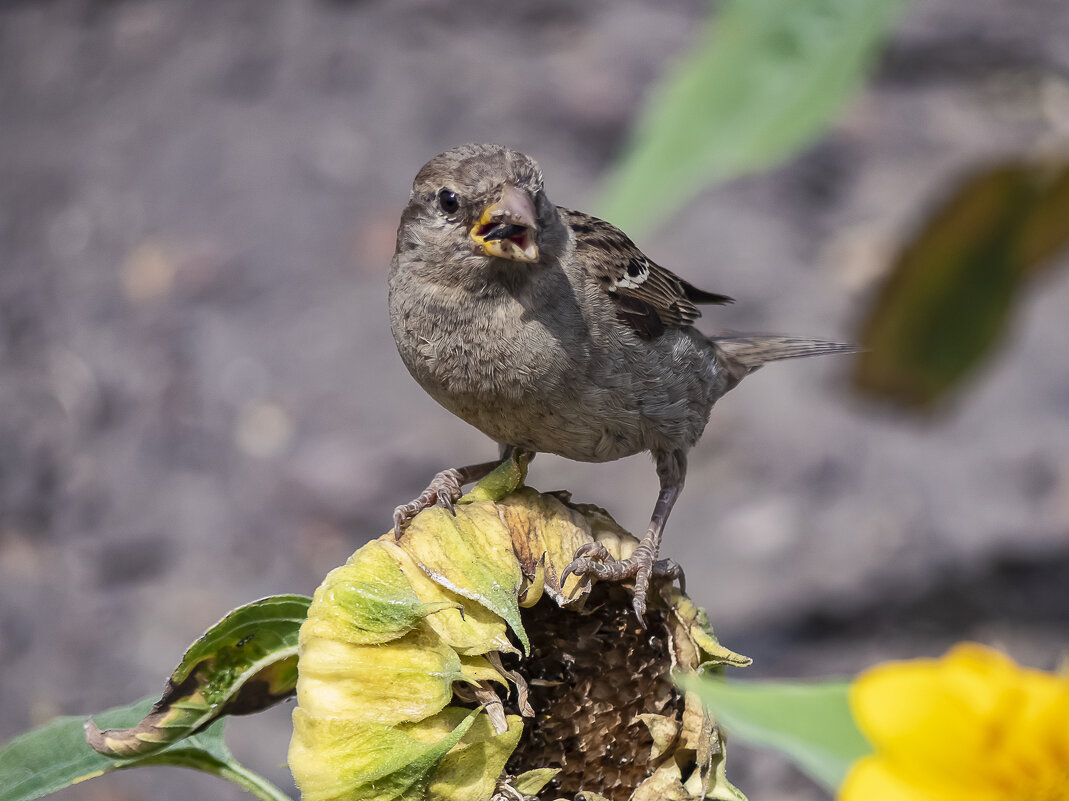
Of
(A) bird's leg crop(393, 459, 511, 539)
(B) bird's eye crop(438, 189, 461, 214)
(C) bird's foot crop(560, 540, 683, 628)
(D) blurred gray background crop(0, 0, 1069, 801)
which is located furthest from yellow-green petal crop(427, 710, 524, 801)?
(D) blurred gray background crop(0, 0, 1069, 801)

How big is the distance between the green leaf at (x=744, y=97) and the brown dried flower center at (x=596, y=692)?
101 centimetres

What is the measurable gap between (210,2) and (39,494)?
13.5 feet

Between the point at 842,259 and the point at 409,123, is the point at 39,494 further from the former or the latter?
the point at 842,259

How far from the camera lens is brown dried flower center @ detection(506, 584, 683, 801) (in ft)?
5.02

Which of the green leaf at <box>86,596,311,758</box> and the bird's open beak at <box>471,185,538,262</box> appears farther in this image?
the bird's open beak at <box>471,185,538,262</box>

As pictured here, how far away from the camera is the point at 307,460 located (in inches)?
226

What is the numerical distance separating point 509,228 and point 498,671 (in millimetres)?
986

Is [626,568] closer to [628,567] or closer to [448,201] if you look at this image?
[628,567]

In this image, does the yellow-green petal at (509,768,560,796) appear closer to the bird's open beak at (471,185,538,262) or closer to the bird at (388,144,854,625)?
the bird at (388,144,854,625)

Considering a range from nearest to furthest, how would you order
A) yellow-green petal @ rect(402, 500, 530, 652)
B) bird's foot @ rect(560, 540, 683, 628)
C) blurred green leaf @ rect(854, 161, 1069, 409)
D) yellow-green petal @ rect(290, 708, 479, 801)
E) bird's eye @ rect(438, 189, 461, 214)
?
blurred green leaf @ rect(854, 161, 1069, 409)
yellow-green petal @ rect(290, 708, 479, 801)
yellow-green petal @ rect(402, 500, 530, 652)
bird's foot @ rect(560, 540, 683, 628)
bird's eye @ rect(438, 189, 461, 214)

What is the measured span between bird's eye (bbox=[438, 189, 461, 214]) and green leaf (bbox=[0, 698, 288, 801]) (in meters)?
1.10

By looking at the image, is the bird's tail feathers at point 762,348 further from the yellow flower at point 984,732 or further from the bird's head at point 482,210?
the yellow flower at point 984,732

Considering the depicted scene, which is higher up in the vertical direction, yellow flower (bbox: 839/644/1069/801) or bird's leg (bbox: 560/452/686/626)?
bird's leg (bbox: 560/452/686/626)

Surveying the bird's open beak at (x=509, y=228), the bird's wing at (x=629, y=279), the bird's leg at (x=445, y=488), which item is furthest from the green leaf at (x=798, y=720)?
the bird's wing at (x=629, y=279)
